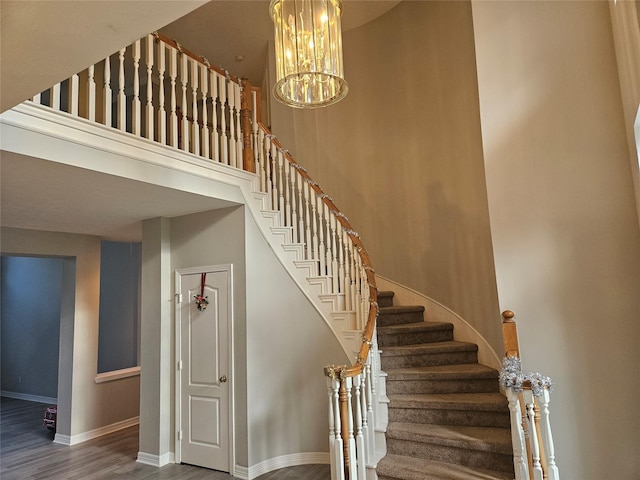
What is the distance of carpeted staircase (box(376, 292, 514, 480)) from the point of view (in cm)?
325

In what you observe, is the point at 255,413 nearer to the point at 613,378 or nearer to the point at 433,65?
the point at 613,378

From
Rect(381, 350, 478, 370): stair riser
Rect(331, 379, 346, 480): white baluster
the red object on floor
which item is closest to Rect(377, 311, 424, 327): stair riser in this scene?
Rect(381, 350, 478, 370): stair riser

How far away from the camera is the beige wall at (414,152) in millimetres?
4855

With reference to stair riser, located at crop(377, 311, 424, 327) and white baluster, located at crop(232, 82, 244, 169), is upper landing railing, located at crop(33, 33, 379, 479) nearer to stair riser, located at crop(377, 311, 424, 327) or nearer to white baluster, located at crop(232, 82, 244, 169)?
white baluster, located at crop(232, 82, 244, 169)

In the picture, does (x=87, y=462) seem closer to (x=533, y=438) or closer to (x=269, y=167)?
(x=269, y=167)

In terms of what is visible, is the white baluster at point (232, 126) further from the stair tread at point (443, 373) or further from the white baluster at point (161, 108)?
the stair tread at point (443, 373)

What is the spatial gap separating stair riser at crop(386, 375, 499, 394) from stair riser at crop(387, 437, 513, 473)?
0.54 meters

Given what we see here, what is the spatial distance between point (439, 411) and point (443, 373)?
1.25 ft

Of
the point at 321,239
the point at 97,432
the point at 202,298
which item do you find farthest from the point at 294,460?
the point at 97,432

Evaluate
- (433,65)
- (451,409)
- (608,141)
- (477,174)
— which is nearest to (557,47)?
(608,141)

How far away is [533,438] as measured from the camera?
2.72 metres

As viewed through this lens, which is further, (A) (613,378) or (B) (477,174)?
(B) (477,174)

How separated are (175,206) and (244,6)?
9.96 feet

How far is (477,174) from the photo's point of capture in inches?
188
